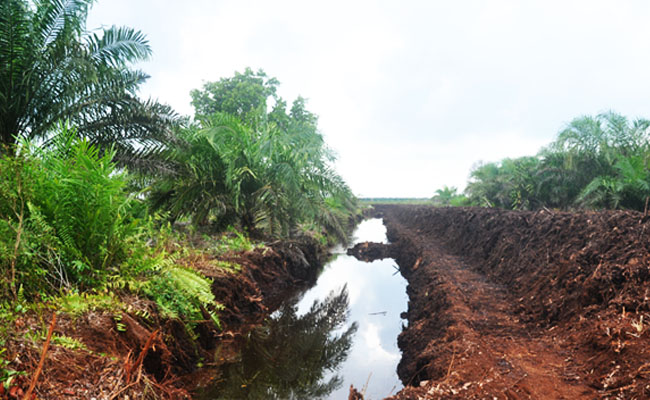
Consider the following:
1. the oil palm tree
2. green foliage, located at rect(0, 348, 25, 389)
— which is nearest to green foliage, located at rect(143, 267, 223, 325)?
Answer: green foliage, located at rect(0, 348, 25, 389)

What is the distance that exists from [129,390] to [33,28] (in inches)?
282

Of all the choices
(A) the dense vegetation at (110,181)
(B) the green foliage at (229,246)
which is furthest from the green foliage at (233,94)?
(B) the green foliage at (229,246)

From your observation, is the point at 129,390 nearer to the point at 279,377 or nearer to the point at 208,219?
the point at 279,377

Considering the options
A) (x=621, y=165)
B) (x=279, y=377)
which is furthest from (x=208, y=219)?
(x=621, y=165)

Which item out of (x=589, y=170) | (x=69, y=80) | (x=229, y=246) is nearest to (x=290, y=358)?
(x=229, y=246)

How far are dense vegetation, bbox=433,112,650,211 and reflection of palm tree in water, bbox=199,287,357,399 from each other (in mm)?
8201

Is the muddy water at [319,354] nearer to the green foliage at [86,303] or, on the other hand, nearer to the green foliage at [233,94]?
the green foliage at [86,303]

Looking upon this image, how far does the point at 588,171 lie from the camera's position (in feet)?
39.1

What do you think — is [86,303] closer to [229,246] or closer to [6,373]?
[6,373]

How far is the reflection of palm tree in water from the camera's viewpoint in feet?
11.2

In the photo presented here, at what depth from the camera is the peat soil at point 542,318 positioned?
2.33 metres

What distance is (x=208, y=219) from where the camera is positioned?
28.3ft

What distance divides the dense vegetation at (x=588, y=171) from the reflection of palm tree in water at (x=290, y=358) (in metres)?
8.20

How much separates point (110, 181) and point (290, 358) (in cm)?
263
